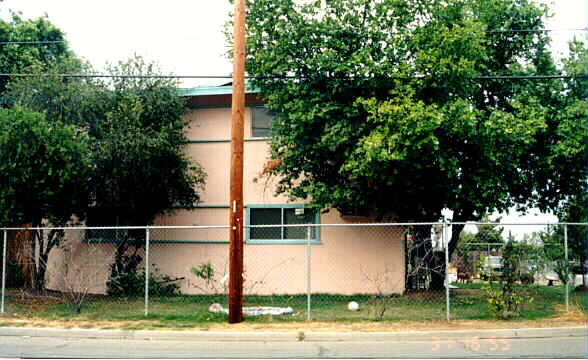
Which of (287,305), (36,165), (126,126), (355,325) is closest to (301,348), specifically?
(355,325)

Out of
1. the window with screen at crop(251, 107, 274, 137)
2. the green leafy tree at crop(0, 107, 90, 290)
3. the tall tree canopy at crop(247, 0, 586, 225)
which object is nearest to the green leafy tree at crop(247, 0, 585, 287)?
the tall tree canopy at crop(247, 0, 586, 225)

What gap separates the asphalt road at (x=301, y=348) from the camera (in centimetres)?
960

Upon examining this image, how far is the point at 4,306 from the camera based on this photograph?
1438 cm

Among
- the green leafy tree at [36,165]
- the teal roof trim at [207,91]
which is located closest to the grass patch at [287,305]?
the green leafy tree at [36,165]

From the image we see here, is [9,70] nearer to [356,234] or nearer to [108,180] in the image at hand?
[108,180]

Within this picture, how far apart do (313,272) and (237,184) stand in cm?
630

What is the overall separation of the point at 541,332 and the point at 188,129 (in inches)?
449

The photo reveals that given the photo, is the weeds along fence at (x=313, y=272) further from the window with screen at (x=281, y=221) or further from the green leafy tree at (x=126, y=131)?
the green leafy tree at (x=126, y=131)

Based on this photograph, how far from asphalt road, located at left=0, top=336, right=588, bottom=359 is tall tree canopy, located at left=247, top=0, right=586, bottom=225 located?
13.8 ft

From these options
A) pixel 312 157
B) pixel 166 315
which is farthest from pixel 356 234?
pixel 166 315

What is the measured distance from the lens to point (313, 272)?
1731cm

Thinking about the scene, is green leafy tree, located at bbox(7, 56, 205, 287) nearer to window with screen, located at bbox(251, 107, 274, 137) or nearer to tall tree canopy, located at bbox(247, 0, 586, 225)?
window with screen, located at bbox(251, 107, 274, 137)

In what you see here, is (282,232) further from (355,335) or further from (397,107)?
(355,335)

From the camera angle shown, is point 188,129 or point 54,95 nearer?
point 54,95
